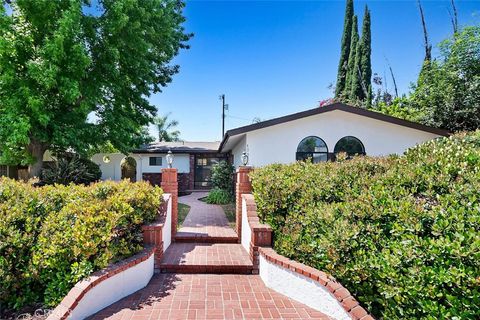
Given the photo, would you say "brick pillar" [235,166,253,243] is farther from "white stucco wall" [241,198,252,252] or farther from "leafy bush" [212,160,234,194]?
"leafy bush" [212,160,234,194]

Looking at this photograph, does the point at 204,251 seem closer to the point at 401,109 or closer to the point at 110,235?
the point at 110,235

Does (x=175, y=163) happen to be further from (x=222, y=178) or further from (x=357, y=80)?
(x=357, y=80)

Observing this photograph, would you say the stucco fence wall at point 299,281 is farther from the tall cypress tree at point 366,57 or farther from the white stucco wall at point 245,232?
the tall cypress tree at point 366,57

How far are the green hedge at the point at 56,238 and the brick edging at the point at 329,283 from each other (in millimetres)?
2410

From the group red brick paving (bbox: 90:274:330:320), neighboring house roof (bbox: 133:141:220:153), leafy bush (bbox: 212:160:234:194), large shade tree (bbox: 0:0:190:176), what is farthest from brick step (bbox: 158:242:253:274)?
neighboring house roof (bbox: 133:141:220:153)

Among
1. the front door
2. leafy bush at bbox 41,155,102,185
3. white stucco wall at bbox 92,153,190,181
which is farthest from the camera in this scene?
the front door

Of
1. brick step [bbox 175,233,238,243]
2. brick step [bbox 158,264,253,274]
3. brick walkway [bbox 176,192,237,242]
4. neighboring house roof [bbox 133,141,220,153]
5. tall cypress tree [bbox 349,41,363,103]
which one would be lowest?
brick step [bbox 158,264,253,274]

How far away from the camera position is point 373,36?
74.3 ft

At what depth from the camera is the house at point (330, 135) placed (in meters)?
10.8

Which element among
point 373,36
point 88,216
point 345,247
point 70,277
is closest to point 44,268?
point 70,277

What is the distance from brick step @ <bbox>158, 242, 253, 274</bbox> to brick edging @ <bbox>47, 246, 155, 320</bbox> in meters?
0.82

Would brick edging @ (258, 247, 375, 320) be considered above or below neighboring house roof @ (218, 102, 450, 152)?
below

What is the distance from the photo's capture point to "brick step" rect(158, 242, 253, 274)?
4.96 meters

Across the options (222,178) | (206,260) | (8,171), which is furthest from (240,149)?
(8,171)
